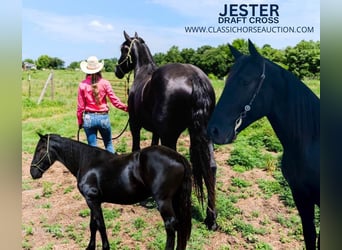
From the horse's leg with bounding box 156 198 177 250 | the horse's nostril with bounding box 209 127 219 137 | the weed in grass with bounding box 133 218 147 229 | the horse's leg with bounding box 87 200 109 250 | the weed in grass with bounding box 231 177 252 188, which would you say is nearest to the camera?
the horse's leg with bounding box 156 198 177 250

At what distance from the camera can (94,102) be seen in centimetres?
353

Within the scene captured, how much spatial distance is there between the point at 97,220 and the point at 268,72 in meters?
1.99

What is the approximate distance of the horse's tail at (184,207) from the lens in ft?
10.2

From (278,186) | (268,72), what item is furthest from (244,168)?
(268,72)

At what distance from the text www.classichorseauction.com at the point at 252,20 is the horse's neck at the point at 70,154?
1.56 metres

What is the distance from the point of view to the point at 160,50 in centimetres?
358

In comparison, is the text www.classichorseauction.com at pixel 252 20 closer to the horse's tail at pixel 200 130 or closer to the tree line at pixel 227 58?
the tree line at pixel 227 58

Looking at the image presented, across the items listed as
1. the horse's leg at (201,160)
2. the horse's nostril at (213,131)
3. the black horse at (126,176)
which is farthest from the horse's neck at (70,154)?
the horse's nostril at (213,131)

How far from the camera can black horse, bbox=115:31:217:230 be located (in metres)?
3.42

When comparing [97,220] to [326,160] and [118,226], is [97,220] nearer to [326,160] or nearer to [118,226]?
[118,226]

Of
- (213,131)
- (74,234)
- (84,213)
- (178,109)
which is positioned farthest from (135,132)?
(74,234)

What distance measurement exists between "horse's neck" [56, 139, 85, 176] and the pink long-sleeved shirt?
385 millimetres

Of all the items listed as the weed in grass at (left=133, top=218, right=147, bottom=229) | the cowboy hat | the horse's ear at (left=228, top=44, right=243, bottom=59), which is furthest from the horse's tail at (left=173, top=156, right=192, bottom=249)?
the cowboy hat

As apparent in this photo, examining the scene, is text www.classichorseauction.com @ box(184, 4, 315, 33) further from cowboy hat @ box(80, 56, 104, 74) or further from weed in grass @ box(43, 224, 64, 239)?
weed in grass @ box(43, 224, 64, 239)
